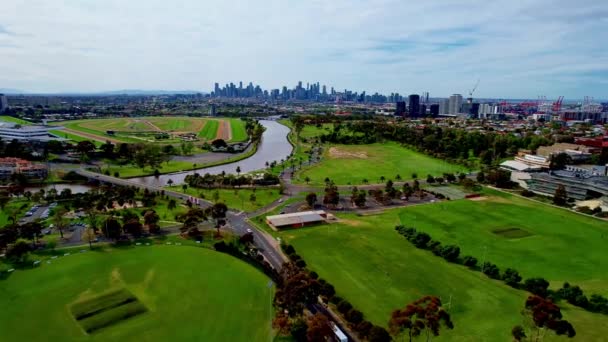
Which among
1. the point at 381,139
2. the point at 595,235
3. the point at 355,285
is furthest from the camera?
the point at 381,139

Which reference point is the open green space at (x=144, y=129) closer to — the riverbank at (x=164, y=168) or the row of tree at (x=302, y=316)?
the riverbank at (x=164, y=168)

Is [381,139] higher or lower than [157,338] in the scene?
higher

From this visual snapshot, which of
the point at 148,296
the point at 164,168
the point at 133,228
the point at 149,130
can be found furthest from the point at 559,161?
the point at 149,130

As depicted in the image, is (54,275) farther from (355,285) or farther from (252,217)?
(355,285)

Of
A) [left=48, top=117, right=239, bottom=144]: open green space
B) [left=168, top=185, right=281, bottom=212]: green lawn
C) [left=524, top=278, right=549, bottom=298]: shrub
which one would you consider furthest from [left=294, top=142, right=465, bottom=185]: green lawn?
[left=48, top=117, right=239, bottom=144]: open green space

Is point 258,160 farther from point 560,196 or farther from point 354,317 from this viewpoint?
point 354,317

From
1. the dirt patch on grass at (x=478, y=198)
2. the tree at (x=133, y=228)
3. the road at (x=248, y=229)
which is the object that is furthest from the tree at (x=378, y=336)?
the dirt patch on grass at (x=478, y=198)

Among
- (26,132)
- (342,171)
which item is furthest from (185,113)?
(342,171)
